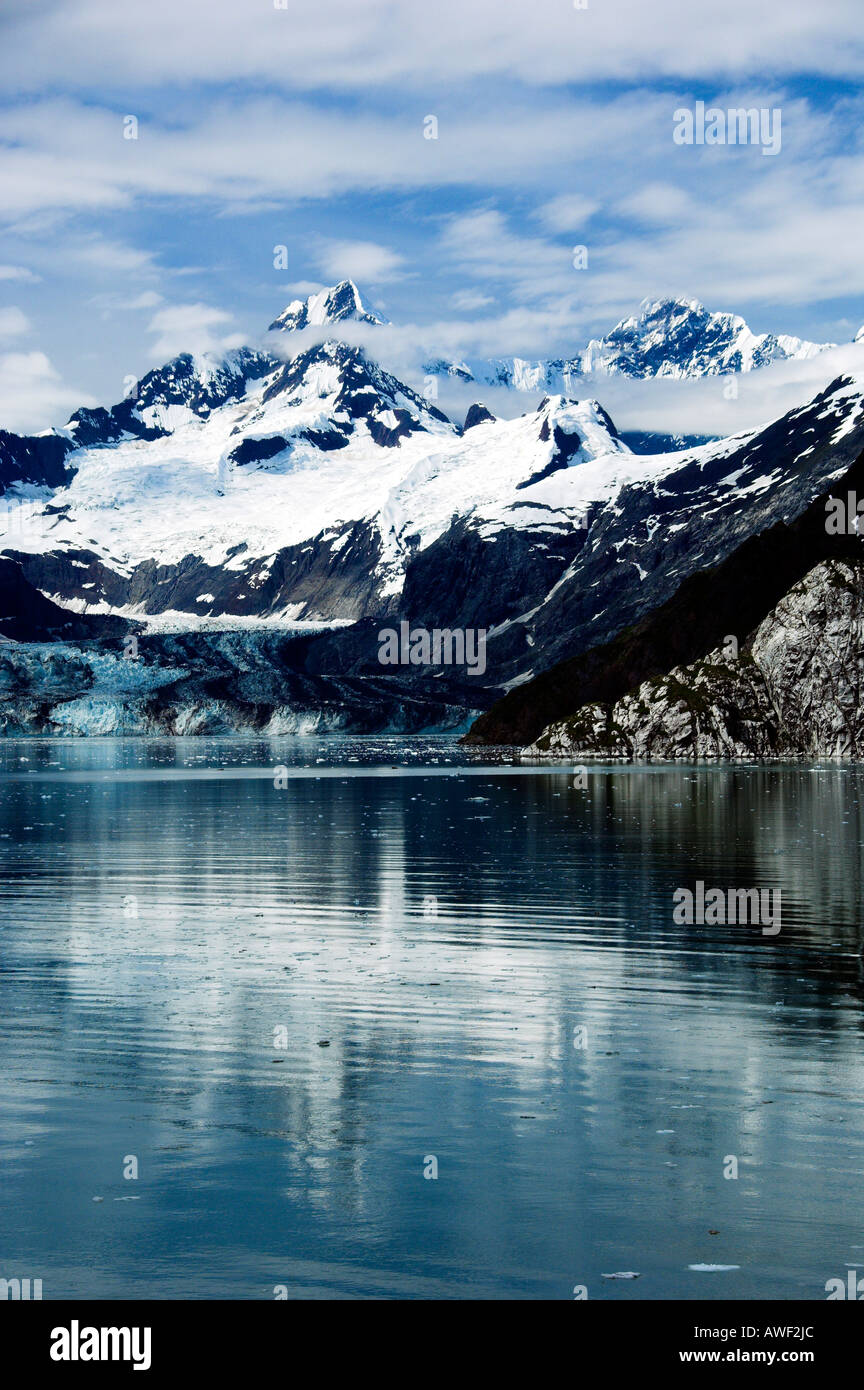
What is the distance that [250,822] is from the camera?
97000mm

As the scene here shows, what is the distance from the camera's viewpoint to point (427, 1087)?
25.4 m

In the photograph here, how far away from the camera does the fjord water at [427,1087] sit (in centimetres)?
1769

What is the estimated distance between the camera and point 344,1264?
1734cm

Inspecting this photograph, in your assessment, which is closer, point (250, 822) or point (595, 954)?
point (595, 954)

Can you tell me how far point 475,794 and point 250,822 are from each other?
39001 millimetres

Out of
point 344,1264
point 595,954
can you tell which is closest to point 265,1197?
point 344,1264

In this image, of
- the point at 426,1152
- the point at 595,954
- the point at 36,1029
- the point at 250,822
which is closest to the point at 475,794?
the point at 250,822

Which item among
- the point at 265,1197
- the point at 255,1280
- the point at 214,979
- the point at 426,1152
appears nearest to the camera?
the point at 255,1280

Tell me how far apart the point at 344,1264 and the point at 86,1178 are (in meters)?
5.10

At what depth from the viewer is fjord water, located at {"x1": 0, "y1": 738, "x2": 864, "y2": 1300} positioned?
17.7 m
